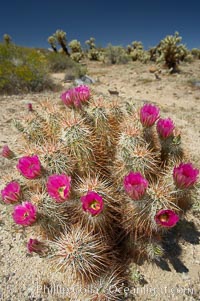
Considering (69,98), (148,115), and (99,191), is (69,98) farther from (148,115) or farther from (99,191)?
(99,191)

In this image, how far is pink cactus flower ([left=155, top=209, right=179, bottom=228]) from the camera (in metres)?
1.62

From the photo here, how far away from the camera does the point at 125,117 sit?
247cm

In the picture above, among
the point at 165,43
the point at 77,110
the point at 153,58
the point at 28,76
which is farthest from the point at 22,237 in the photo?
the point at 153,58

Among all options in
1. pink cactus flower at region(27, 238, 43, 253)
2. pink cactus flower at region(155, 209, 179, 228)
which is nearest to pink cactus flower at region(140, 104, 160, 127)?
pink cactus flower at region(155, 209, 179, 228)

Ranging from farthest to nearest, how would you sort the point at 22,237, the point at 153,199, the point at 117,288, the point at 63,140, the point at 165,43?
the point at 165,43
the point at 22,237
the point at 63,140
the point at 117,288
the point at 153,199

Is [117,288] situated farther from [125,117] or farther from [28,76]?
[28,76]

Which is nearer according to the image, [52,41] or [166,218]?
[166,218]

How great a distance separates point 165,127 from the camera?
2.09 m

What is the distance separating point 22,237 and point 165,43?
36.4 ft

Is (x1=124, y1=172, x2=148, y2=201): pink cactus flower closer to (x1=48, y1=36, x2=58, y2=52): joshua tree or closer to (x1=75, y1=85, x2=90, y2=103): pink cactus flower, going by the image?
(x1=75, y1=85, x2=90, y2=103): pink cactus flower

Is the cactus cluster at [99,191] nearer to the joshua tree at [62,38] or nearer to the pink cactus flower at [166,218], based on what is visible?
the pink cactus flower at [166,218]

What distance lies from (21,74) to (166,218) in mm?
6491

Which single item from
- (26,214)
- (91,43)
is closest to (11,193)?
(26,214)

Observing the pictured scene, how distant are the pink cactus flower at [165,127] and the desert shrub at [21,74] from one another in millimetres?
5753
